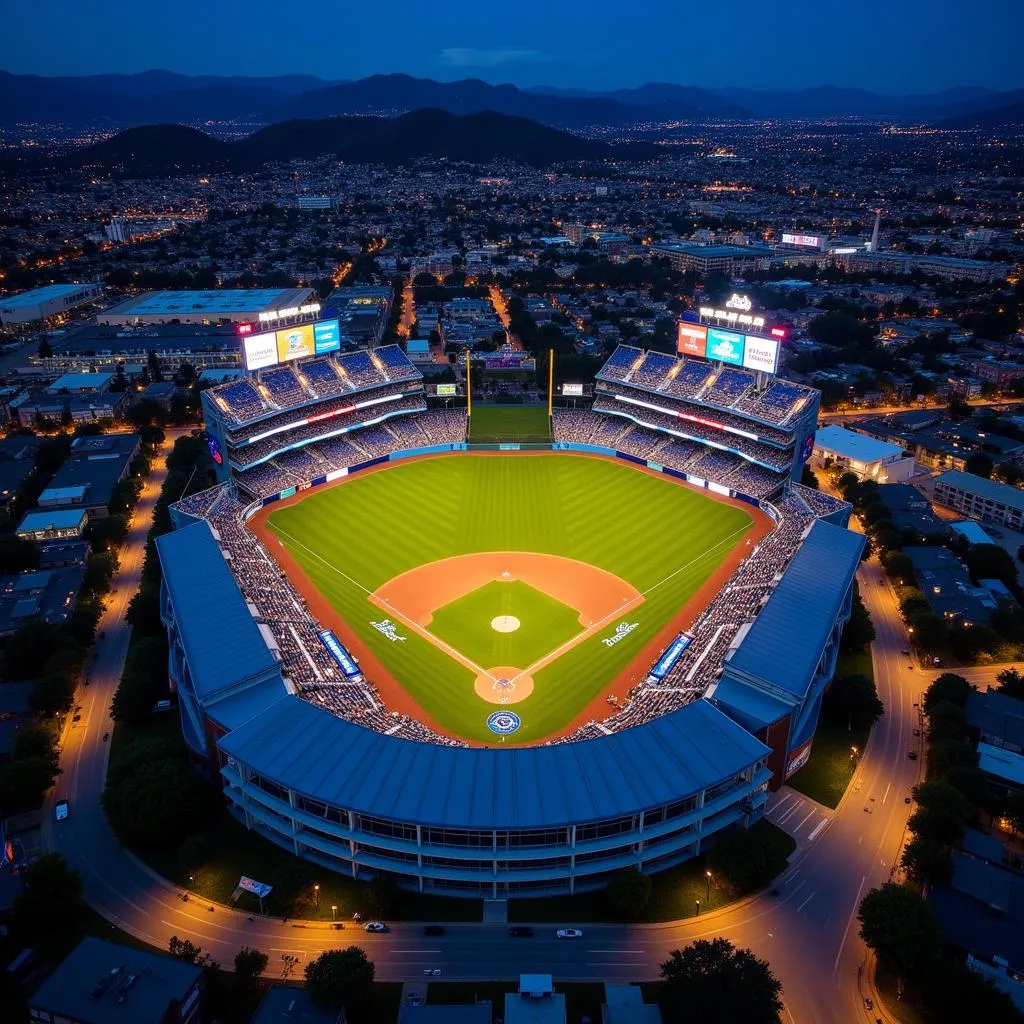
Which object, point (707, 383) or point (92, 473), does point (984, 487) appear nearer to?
point (707, 383)

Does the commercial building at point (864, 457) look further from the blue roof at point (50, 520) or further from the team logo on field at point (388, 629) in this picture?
the blue roof at point (50, 520)

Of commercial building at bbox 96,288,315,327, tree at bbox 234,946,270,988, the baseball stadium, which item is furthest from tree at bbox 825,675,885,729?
commercial building at bbox 96,288,315,327

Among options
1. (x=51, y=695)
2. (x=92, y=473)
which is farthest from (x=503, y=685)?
(x=92, y=473)

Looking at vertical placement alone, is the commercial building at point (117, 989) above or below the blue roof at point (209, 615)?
below

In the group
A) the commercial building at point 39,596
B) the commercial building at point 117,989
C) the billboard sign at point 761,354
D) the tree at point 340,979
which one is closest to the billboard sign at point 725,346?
the billboard sign at point 761,354

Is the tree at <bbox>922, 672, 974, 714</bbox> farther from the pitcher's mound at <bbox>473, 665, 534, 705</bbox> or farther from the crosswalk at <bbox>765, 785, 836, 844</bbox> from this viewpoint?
the pitcher's mound at <bbox>473, 665, 534, 705</bbox>

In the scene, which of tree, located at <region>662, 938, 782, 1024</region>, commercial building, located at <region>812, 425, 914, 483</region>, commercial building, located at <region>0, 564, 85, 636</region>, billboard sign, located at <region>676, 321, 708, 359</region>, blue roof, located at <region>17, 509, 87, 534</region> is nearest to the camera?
tree, located at <region>662, 938, 782, 1024</region>

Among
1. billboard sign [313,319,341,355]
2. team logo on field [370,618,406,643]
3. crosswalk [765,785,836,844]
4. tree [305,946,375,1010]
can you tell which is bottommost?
team logo on field [370,618,406,643]
